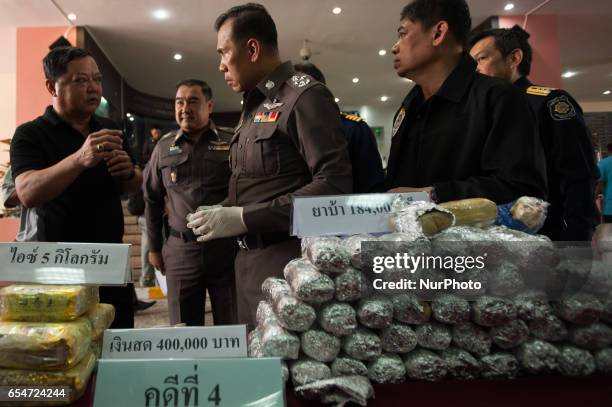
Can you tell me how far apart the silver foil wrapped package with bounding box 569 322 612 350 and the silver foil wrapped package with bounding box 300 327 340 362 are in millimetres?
341

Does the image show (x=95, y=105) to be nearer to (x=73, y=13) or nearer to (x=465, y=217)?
(x=465, y=217)

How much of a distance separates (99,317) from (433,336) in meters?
0.53

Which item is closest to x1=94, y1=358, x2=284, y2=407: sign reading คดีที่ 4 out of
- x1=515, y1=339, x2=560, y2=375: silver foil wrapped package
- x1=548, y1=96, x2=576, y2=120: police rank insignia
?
x1=515, y1=339, x2=560, y2=375: silver foil wrapped package

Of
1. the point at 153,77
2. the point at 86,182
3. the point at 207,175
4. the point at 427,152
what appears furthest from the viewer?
the point at 153,77

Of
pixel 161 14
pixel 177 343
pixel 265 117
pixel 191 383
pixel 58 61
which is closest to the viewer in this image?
pixel 191 383

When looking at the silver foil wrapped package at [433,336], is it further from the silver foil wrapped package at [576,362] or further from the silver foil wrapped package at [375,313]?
the silver foil wrapped package at [576,362]

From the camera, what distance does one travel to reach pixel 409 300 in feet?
1.86

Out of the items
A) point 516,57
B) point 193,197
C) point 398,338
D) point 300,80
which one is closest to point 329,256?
point 398,338

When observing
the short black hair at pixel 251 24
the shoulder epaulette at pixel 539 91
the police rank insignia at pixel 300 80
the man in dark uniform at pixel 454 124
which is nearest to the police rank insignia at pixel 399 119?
the man in dark uniform at pixel 454 124

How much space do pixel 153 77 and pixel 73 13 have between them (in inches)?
115

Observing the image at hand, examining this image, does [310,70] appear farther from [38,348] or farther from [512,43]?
[38,348]

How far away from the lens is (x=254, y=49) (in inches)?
52.4

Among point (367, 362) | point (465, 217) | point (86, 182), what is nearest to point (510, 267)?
point (465, 217)

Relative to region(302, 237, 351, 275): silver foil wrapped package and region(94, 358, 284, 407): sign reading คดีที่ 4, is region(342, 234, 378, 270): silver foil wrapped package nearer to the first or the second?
region(302, 237, 351, 275): silver foil wrapped package
